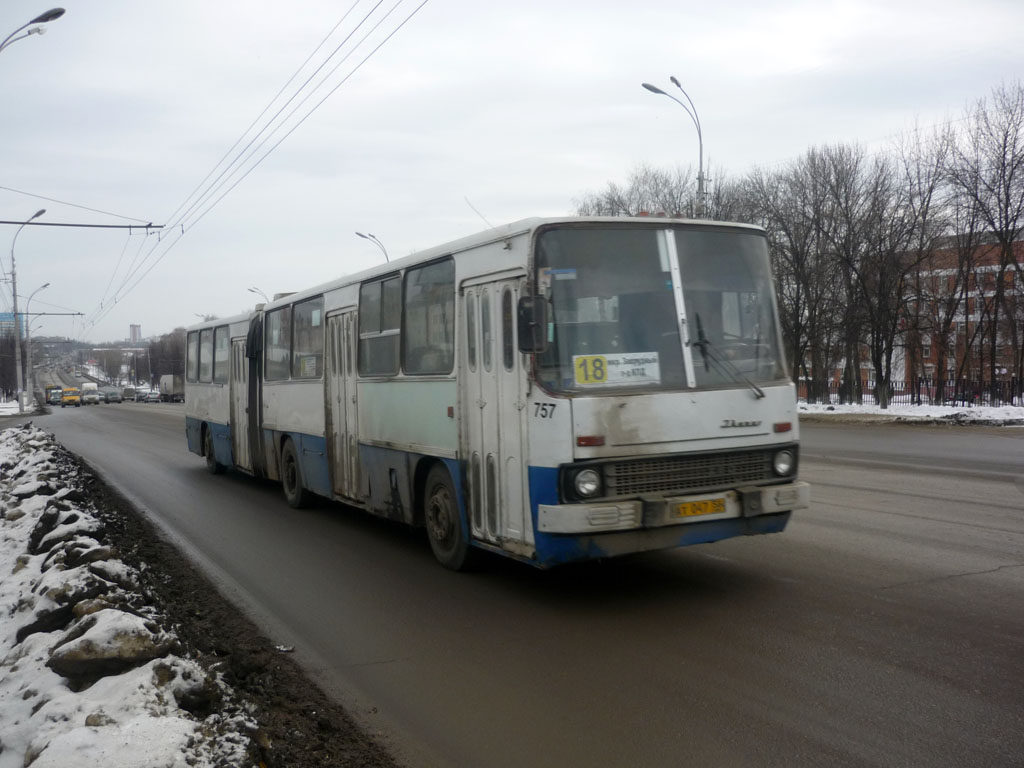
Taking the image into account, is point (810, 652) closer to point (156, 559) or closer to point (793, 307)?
point (156, 559)

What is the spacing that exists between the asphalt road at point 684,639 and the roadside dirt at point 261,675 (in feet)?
0.55

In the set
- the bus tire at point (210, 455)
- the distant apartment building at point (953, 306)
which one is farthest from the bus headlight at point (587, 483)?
the distant apartment building at point (953, 306)

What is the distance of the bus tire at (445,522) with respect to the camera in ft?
26.1

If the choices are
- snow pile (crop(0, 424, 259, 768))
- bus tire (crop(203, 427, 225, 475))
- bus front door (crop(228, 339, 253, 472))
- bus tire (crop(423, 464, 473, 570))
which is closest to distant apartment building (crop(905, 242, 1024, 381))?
bus tire (crop(203, 427, 225, 475))

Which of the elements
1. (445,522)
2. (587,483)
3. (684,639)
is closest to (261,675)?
(587,483)

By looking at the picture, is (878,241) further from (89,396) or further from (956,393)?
(89,396)

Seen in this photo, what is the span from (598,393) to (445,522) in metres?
2.32

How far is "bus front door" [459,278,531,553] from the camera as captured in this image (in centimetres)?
693

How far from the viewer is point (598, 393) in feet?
21.5

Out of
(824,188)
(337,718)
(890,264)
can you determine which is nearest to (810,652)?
(337,718)

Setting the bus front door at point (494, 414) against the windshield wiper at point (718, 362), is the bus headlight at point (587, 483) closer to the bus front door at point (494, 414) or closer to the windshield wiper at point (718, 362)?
the bus front door at point (494, 414)

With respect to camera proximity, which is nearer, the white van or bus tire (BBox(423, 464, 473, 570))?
bus tire (BBox(423, 464, 473, 570))

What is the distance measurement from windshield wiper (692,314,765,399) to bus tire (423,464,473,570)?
7.91 ft

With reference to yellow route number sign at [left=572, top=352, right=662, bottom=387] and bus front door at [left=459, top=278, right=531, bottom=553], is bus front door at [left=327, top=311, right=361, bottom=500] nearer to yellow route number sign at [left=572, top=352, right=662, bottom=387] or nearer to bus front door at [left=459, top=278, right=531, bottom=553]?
bus front door at [left=459, top=278, right=531, bottom=553]
